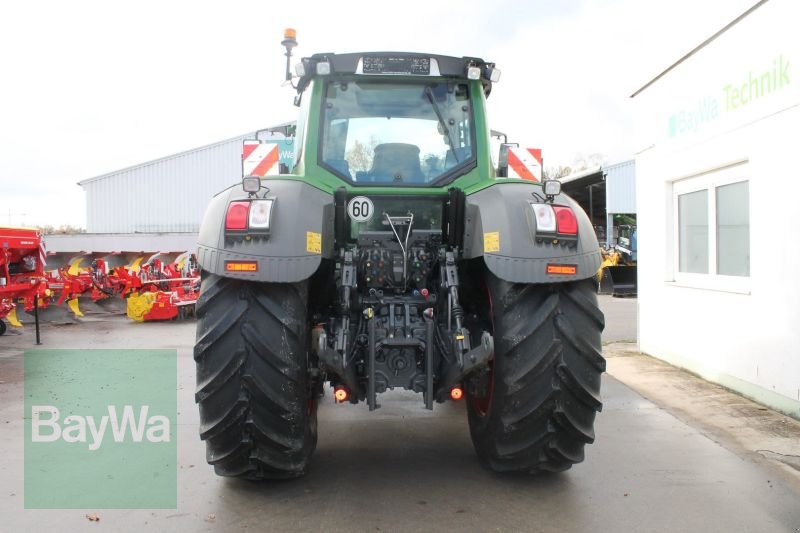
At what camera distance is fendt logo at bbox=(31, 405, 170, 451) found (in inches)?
195

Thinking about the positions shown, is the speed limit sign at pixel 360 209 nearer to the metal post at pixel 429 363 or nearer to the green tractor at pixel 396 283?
the green tractor at pixel 396 283

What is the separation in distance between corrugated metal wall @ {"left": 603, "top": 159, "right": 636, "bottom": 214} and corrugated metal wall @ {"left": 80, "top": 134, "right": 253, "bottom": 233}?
1422 cm

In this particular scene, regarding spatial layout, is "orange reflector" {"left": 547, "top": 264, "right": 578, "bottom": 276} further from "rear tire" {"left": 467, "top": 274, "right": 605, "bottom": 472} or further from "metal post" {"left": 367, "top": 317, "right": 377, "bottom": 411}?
"metal post" {"left": 367, "top": 317, "right": 377, "bottom": 411}

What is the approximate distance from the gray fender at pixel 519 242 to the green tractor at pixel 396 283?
0.01 m

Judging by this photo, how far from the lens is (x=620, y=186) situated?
24469 millimetres

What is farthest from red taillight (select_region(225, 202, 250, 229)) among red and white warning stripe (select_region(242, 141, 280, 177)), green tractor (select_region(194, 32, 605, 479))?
red and white warning stripe (select_region(242, 141, 280, 177))

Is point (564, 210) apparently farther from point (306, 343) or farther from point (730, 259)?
point (730, 259)

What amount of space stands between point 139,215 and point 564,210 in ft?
86.8

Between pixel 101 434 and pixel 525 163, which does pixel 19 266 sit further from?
pixel 525 163

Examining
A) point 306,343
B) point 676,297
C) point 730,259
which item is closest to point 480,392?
point 306,343

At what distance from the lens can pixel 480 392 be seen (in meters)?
3.96

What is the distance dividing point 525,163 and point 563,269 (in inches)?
88.3

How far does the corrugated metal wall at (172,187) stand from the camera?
27.2 m

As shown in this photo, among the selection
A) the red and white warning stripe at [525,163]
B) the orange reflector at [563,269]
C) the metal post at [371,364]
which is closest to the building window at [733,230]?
the red and white warning stripe at [525,163]
